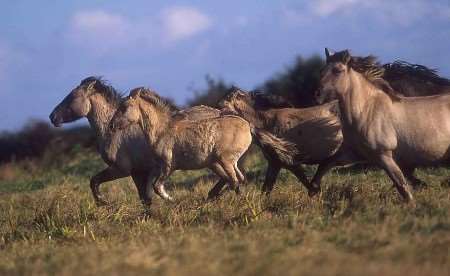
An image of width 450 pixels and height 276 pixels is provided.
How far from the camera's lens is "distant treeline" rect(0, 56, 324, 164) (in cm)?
3121

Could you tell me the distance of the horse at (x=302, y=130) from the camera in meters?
12.2

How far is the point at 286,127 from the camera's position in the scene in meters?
12.7

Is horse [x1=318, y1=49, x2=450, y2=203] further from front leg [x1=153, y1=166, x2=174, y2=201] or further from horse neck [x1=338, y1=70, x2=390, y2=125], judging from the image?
front leg [x1=153, y1=166, x2=174, y2=201]

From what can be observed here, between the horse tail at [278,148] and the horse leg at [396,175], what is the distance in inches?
87.5

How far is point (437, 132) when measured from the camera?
34.1ft

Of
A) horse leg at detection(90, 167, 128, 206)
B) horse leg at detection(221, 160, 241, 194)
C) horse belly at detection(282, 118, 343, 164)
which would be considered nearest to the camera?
horse belly at detection(282, 118, 343, 164)

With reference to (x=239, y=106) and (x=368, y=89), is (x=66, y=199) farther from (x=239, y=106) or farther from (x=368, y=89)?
(x=368, y=89)

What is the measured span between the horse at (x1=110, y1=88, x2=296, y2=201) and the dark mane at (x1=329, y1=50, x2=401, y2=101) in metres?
1.93

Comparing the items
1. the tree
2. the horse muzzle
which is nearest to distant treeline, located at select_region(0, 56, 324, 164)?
the tree

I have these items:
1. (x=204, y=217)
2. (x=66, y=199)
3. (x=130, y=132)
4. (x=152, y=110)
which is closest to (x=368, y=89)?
(x=204, y=217)

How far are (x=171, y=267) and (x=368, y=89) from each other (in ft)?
16.3

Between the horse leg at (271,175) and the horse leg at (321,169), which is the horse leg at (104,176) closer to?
the horse leg at (271,175)

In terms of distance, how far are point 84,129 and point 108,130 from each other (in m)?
28.7

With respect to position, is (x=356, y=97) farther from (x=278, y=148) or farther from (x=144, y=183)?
(x=144, y=183)
